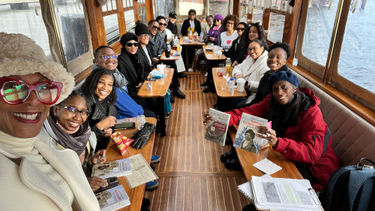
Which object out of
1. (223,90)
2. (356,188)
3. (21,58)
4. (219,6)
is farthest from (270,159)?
(219,6)

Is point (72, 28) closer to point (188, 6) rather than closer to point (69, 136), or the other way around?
point (69, 136)

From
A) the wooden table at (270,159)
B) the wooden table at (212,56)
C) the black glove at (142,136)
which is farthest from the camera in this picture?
the wooden table at (212,56)

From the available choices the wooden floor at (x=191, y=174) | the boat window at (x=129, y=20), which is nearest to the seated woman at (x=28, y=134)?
the wooden floor at (x=191, y=174)

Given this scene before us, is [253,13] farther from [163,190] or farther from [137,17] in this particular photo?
[163,190]

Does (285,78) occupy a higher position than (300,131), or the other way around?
(285,78)

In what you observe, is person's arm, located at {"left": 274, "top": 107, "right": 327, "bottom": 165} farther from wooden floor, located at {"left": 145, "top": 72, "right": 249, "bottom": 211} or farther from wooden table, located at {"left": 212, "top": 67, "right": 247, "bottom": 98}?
wooden table, located at {"left": 212, "top": 67, "right": 247, "bottom": 98}

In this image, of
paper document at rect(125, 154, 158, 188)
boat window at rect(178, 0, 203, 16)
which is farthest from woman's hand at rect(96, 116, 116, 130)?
boat window at rect(178, 0, 203, 16)

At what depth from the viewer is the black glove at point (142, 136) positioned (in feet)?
6.81

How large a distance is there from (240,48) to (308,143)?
11.0ft

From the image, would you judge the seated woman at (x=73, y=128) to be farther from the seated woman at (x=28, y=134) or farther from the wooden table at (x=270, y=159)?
the wooden table at (x=270, y=159)

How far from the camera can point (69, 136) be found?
5.58 feet

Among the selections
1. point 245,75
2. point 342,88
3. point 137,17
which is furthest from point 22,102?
point 137,17

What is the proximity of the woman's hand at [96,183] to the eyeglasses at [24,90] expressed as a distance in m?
0.77

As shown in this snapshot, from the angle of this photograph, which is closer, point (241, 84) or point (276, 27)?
point (241, 84)
